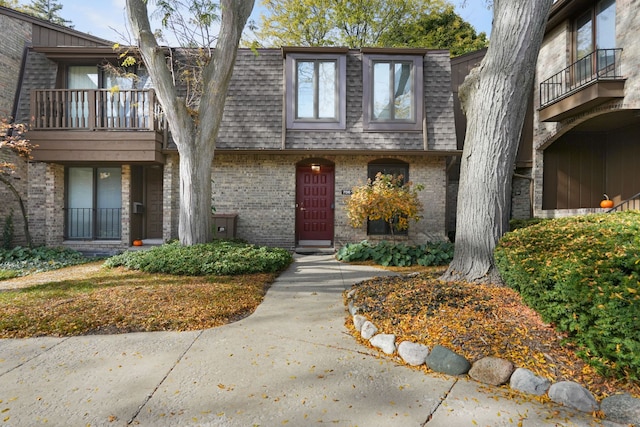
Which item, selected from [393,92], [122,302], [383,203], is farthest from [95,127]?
[393,92]

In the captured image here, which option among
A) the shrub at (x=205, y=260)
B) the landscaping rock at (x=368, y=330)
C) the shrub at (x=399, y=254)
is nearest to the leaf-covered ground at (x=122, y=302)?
the shrub at (x=205, y=260)

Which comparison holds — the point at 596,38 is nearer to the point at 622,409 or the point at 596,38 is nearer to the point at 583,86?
the point at 583,86

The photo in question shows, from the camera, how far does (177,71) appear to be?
31.1ft

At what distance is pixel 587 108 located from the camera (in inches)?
361

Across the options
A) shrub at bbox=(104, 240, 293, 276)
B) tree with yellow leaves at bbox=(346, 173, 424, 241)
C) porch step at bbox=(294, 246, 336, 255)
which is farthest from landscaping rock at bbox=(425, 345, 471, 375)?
porch step at bbox=(294, 246, 336, 255)

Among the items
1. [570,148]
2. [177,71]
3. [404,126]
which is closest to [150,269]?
[177,71]

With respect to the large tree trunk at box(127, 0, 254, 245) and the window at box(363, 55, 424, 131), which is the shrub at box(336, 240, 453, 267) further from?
the window at box(363, 55, 424, 131)

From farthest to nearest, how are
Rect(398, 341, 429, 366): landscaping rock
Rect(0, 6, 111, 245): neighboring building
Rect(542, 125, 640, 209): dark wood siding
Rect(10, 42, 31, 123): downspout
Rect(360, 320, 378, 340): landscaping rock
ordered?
1. Rect(542, 125, 640, 209): dark wood siding
2. Rect(10, 42, 31, 123): downspout
3. Rect(0, 6, 111, 245): neighboring building
4. Rect(360, 320, 378, 340): landscaping rock
5. Rect(398, 341, 429, 366): landscaping rock

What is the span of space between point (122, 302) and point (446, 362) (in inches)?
162

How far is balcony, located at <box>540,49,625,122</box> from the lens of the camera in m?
8.38

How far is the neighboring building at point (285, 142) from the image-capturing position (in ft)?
32.1

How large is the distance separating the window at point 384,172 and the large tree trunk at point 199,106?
4616 mm

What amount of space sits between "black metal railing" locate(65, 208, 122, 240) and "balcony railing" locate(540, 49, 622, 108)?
13486mm

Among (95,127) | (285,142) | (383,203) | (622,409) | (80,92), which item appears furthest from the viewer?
(285,142)
